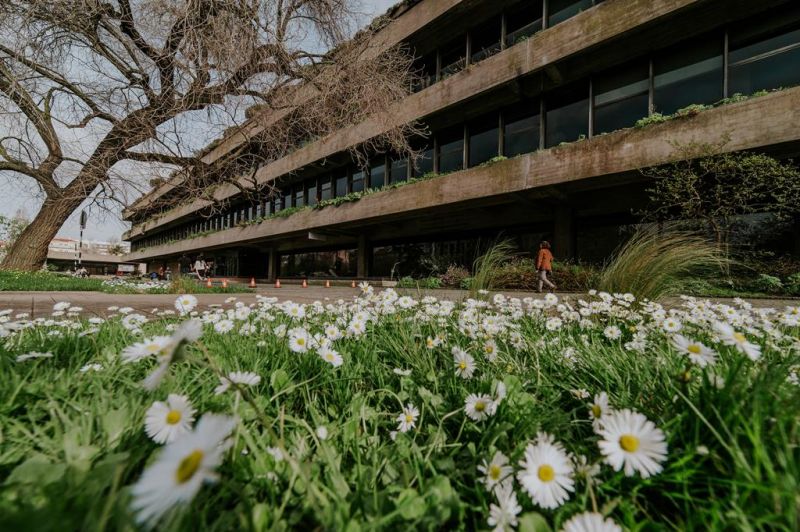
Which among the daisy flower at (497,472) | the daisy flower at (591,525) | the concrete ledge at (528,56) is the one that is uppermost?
the concrete ledge at (528,56)

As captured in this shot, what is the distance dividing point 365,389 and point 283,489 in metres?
0.69

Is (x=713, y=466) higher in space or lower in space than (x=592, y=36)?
lower

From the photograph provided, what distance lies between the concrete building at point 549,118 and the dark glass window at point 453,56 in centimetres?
6

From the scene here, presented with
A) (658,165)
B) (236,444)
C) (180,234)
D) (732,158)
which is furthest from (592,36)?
(180,234)

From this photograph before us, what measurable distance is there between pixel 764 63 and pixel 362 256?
16.4m

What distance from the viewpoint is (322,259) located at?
23.3 meters

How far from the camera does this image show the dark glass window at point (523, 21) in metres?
12.5

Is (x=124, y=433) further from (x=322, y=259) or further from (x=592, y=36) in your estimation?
(x=322, y=259)

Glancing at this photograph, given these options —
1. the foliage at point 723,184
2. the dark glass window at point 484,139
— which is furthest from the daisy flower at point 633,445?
the dark glass window at point 484,139

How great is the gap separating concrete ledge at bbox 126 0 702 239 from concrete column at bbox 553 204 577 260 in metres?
4.93

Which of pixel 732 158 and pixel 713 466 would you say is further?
pixel 732 158

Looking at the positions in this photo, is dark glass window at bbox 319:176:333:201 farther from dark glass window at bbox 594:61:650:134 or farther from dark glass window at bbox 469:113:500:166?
dark glass window at bbox 594:61:650:134

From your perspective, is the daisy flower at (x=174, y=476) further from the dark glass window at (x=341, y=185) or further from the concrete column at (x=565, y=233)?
the dark glass window at (x=341, y=185)

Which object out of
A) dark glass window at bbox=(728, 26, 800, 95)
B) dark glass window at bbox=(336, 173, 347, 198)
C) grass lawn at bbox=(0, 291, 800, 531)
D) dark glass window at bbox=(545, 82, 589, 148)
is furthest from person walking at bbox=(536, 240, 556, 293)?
dark glass window at bbox=(336, 173, 347, 198)
